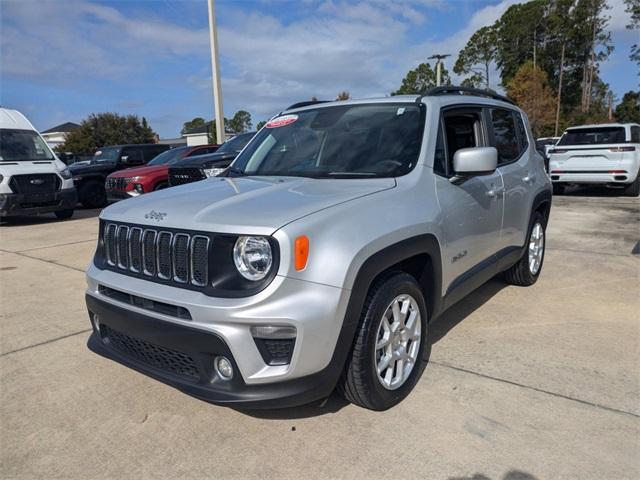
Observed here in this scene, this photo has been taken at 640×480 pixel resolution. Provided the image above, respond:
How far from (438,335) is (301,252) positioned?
202 cm

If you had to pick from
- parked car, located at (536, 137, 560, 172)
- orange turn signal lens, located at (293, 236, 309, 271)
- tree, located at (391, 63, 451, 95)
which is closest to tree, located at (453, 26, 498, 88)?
tree, located at (391, 63, 451, 95)

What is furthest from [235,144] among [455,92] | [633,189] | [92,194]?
[633,189]

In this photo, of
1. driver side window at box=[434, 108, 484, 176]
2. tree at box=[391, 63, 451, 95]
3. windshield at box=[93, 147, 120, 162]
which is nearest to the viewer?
driver side window at box=[434, 108, 484, 176]

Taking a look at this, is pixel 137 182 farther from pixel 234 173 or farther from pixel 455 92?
pixel 455 92

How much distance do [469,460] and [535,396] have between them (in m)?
0.80

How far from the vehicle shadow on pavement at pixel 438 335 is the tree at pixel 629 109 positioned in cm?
5962

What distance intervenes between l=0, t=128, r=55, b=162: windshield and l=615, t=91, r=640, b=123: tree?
59.1 meters

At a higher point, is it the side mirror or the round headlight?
the side mirror

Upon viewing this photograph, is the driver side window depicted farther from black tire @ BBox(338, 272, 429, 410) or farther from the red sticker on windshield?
the red sticker on windshield

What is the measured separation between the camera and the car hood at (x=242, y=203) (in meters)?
2.36

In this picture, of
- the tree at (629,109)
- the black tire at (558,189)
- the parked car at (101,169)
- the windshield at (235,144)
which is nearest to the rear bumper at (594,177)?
the black tire at (558,189)

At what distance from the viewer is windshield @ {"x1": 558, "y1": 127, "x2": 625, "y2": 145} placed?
446 inches

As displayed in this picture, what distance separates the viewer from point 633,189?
12031 millimetres

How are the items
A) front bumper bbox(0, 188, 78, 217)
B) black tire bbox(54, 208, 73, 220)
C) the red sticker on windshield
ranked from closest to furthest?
the red sticker on windshield → front bumper bbox(0, 188, 78, 217) → black tire bbox(54, 208, 73, 220)
